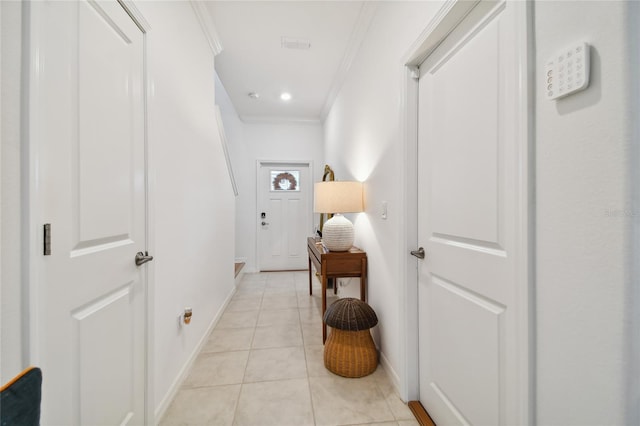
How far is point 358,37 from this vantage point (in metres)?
2.19

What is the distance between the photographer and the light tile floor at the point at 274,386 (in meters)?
1.33

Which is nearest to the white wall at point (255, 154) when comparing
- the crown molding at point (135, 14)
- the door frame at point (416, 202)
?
the crown molding at point (135, 14)

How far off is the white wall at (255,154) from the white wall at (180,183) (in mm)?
1894

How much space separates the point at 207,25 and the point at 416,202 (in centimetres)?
218

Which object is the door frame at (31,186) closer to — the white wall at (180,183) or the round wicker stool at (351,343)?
the white wall at (180,183)

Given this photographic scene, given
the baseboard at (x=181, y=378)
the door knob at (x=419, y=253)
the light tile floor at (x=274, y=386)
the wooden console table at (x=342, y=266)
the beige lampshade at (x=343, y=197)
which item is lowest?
the light tile floor at (x=274, y=386)

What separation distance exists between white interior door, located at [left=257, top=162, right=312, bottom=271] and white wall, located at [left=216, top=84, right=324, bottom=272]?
0.14m

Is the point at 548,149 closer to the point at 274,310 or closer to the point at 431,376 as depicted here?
the point at 431,376

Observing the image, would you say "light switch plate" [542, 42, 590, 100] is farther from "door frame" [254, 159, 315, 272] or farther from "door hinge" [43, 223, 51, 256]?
"door frame" [254, 159, 315, 272]

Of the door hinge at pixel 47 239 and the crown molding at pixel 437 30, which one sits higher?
the crown molding at pixel 437 30

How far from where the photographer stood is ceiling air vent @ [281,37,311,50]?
7.61 ft

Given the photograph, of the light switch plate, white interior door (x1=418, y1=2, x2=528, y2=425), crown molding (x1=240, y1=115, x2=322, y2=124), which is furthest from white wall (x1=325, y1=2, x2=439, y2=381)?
crown molding (x1=240, y1=115, x2=322, y2=124)

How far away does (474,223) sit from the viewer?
→ 1013 mm

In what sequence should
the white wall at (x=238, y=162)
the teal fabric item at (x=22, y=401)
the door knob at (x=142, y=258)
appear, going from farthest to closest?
the white wall at (x=238, y=162)
the door knob at (x=142, y=258)
the teal fabric item at (x=22, y=401)
